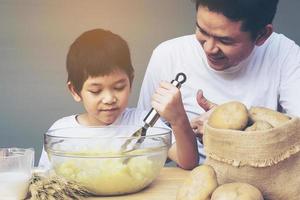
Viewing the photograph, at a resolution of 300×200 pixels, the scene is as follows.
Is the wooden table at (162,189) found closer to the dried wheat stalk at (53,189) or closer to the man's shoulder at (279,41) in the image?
the dried wheat stalk at (53,189)

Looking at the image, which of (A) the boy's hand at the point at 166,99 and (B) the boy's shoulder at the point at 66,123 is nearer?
(A) the boy's hand at the point at 166,99

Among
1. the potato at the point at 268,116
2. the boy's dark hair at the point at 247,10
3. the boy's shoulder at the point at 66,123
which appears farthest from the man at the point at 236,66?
the potato at the point at 268,116

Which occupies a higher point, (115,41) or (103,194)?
(115,41)

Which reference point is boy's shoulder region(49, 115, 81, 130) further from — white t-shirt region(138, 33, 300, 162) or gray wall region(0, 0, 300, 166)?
white t-shirt region(138, 33, 300, 162)

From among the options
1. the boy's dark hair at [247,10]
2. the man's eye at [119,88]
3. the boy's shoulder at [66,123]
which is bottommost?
the boy's shoulder at [66,123]

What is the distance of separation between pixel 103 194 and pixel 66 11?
729 millimetres

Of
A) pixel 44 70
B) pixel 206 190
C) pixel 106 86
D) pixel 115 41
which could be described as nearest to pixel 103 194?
pixel 206 190

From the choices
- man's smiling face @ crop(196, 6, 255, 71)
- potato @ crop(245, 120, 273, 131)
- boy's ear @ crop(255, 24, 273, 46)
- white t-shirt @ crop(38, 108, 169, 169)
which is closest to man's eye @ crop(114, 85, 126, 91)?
white t-shirt @ crop(38, 108, 169, 169)

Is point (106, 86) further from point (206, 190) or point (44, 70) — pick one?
point (206, 190)

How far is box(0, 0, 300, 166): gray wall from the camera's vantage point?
1472mm

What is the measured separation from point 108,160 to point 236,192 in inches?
9.7

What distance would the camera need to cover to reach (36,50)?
148 cm

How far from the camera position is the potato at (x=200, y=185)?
2.42 ft

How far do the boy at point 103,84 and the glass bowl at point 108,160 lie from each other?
0.86ft
